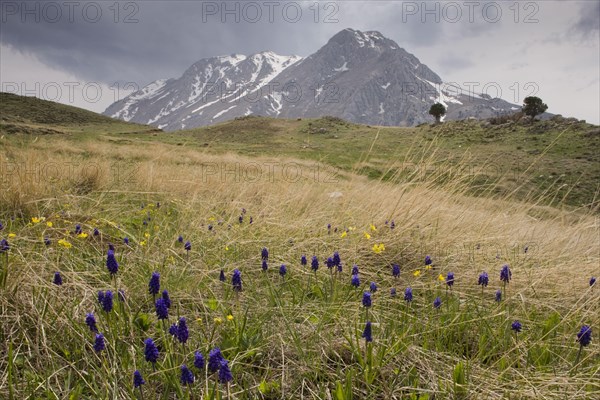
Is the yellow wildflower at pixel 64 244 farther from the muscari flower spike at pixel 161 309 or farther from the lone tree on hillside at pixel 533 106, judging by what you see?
the lone tree on hillside at pixel 533 106

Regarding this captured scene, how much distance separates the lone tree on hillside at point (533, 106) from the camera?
44500 mm

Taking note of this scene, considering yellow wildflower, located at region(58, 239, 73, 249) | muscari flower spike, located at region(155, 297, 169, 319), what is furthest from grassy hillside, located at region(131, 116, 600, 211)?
muscari flower spike, located at region(155, 297, 169, 319)

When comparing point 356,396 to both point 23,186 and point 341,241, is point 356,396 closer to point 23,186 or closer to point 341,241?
point 341,241

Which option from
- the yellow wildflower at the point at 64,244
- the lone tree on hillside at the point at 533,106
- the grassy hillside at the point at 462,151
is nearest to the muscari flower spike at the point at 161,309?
the yellow wildflower at the point at 64,244

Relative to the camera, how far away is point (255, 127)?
51.5 metres

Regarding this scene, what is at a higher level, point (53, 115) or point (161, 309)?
point (53, 115)

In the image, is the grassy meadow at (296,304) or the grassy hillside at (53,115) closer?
the grassy meadow at (296,304)

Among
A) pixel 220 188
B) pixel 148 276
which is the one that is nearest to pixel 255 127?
pixel 220 188

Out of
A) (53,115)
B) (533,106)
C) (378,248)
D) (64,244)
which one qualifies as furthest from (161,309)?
(53,115)

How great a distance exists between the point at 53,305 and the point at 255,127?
51.1 meters

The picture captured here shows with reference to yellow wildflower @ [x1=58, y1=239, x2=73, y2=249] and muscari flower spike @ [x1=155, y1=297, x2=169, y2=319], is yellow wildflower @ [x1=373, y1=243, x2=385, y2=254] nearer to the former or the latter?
muscari flower spike @ [x1=155, y1=297, x2=169, y2=319]

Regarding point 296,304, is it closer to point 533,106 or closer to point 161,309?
point 161,309

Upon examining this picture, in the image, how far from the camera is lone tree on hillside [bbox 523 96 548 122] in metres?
44.5

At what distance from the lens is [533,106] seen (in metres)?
44.9
